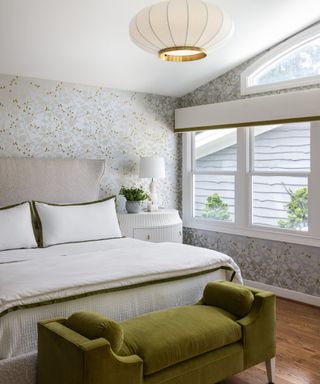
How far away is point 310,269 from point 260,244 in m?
0.62

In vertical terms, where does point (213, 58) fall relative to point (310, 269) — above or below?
above

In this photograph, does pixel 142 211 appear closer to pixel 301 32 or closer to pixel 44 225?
pixel 44 225

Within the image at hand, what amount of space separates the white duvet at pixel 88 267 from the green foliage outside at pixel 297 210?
148 centimetres

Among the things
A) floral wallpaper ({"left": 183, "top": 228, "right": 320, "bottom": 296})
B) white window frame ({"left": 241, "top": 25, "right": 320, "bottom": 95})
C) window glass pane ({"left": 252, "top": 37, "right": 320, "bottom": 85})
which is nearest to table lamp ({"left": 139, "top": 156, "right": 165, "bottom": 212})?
floral wallpaper ({"left": 183, "top": 228, "right": 320, "bottom": 296})

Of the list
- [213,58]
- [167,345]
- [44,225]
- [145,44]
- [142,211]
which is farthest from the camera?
[142,211]

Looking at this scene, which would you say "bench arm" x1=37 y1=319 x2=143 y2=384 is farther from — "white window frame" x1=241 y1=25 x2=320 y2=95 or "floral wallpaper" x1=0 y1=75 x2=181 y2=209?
"white window frame" x1=241 y1=25 x2=320 y2=95

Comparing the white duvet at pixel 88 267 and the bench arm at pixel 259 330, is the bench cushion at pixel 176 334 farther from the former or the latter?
the white duvet at pixel 88 267

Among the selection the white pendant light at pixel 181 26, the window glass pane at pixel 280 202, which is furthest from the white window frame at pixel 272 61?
the white pendant light at pixel 181 26

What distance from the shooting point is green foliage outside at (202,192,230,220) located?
5363 millimetres

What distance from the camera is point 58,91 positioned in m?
4.74

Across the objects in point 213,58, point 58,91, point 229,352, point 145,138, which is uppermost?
point 213,58

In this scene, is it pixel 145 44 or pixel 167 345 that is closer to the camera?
pixel 167 345

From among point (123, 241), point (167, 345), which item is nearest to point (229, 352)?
point (167, 345)

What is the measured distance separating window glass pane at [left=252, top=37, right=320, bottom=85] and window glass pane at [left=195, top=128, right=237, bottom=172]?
69 centimetres
